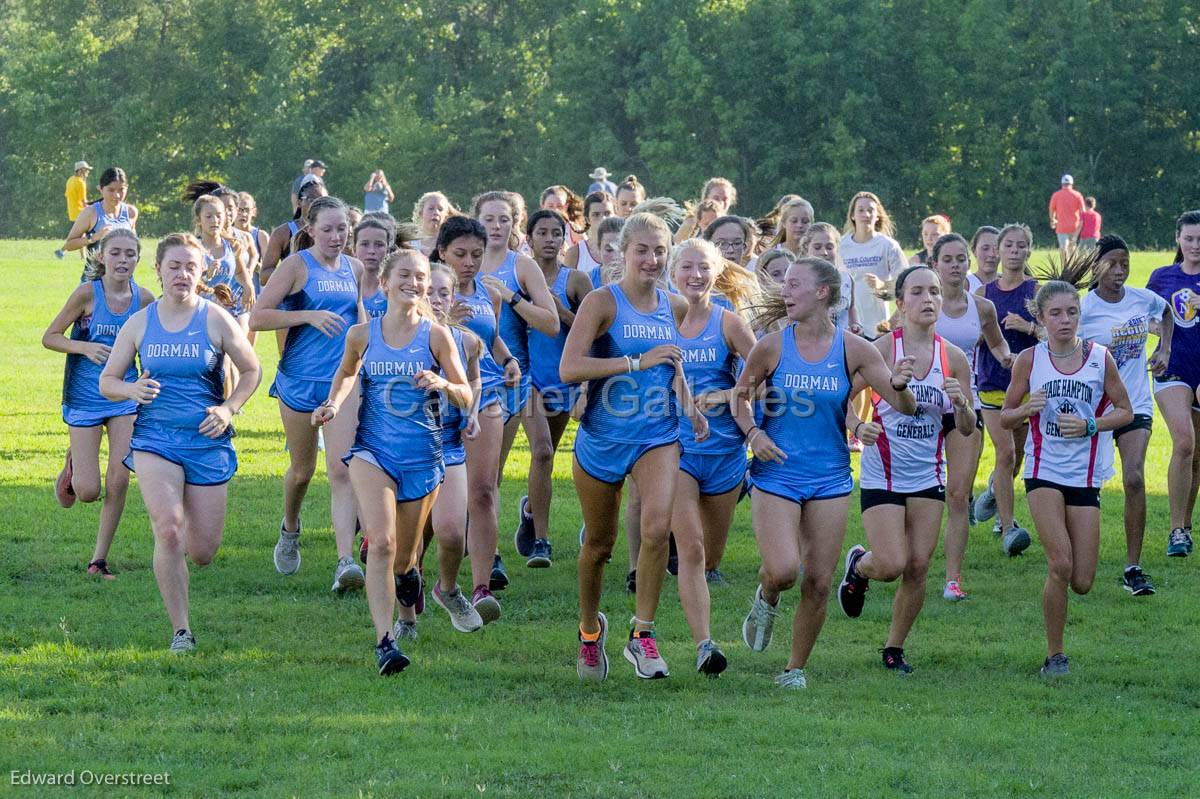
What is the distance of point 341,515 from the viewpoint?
9695mm

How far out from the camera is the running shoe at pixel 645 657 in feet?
25.4

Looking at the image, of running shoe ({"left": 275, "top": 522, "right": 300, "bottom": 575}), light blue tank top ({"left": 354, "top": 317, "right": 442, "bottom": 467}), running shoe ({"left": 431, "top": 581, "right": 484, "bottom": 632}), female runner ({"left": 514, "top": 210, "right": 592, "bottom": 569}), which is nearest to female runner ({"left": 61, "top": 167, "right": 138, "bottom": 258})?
female runner ({"left": 514, "top": 210, "right": 592, "bottom": 569})

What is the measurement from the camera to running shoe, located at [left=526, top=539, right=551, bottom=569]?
1065 centimetres

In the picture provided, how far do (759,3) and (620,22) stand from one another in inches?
217

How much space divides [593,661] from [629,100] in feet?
178

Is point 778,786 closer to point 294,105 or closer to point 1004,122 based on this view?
point 1004,122

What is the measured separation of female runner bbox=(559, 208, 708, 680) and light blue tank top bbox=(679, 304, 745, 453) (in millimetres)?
313

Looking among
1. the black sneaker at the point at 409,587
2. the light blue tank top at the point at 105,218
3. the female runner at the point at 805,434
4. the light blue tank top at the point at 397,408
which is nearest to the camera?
the female runner at the point at 805,434

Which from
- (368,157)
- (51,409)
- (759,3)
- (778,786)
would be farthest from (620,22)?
(778,786)

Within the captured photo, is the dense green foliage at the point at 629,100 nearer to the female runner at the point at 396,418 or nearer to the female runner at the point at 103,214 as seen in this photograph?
the female runner at the point at 103,214

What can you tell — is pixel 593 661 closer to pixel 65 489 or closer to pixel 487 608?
pixel 487 608

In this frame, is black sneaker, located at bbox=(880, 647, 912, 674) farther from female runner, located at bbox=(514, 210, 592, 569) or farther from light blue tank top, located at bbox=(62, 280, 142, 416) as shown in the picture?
light blue tank top, located at bbox=(62, 280, 142, 416)
